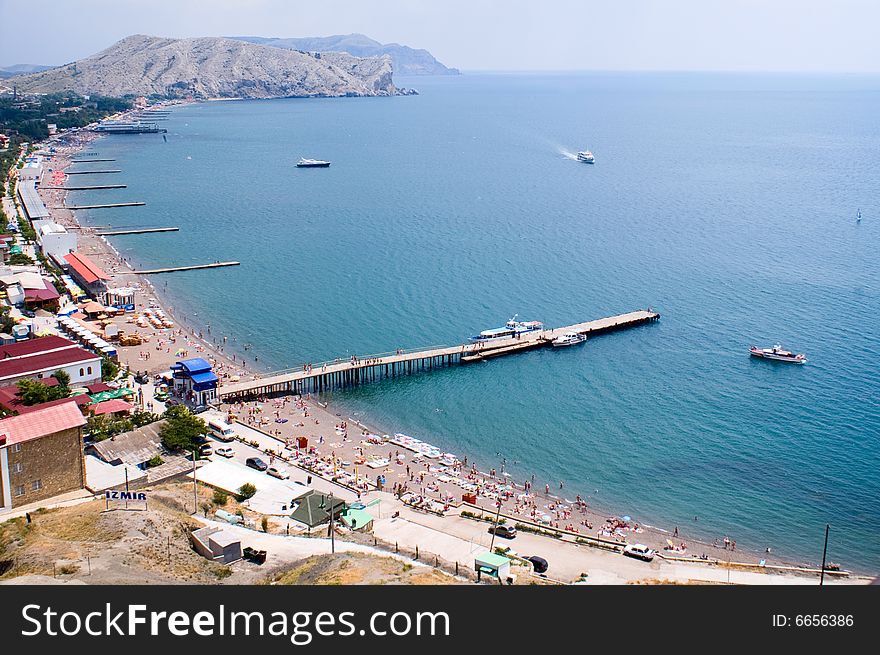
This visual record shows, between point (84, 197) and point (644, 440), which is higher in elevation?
point (84, 197)

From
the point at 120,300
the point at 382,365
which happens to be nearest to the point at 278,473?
the point at 382,365

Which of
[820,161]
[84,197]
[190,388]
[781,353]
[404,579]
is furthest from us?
[820,161]

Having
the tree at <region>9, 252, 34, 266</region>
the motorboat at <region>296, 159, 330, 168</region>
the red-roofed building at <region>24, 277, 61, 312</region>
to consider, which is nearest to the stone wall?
the red-roofed building at <region>24, 277, 61, 312</region>

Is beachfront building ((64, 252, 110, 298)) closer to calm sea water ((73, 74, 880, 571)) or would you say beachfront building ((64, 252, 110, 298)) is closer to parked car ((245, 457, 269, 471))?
calm sea water ((73, 74, 880, 571))

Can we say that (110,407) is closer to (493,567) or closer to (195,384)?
(195,384)

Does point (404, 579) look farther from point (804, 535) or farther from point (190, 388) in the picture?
point (190, 388)

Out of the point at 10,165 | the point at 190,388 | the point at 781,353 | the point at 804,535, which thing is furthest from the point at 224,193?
the point at 804,535
